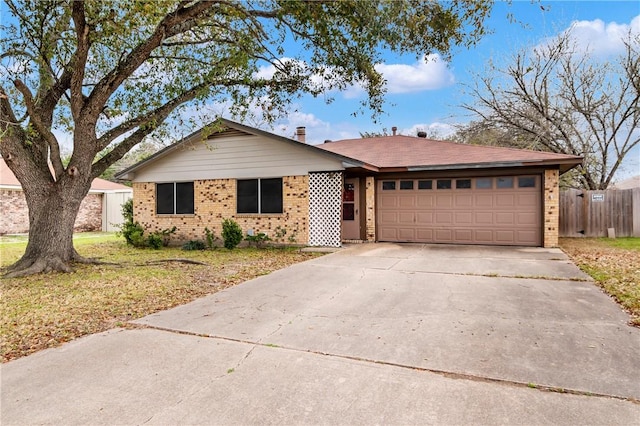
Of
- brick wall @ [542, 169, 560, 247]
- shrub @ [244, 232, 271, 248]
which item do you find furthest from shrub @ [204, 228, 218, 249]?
brick wall @ [542, 169, 560, 247]

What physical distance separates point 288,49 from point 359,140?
707 centimetres

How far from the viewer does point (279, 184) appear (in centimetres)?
1205

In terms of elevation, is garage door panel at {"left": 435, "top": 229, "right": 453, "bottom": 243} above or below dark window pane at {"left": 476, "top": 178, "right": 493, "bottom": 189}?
below

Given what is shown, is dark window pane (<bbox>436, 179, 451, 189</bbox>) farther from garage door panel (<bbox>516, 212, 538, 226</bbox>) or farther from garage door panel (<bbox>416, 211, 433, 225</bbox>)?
garage door panel (<bbox>516, 212, 538, 226</bbox>)

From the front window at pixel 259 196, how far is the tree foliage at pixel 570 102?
40.6 feet

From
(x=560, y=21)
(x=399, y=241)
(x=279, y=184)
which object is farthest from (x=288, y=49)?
(x=560, y=21)

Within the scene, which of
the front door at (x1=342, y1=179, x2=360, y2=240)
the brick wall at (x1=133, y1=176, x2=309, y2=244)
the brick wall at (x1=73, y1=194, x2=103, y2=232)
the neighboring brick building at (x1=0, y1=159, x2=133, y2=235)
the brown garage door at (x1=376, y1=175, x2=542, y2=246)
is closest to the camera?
the brown garage door at (x1=376, y1=175, x2=542, y2=246)

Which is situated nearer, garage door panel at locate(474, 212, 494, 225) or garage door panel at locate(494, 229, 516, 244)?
garage door panel at locate(494, 229, 516, 244)

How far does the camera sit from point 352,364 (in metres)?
3.23

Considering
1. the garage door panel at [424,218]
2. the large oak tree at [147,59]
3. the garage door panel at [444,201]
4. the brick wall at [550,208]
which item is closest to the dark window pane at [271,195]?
the large oak tree at [147,59]

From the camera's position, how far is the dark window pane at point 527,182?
10977mm

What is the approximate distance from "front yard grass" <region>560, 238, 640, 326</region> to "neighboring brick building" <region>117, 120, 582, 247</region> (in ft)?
4.27

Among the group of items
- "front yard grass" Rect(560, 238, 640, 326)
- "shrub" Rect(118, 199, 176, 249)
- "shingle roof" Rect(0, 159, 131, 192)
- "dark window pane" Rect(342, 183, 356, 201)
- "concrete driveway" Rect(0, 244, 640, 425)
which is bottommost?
"concrete driveway" Rect(0, 244, 640, 425)

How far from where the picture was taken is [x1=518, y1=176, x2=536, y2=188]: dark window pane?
11.0 metres
